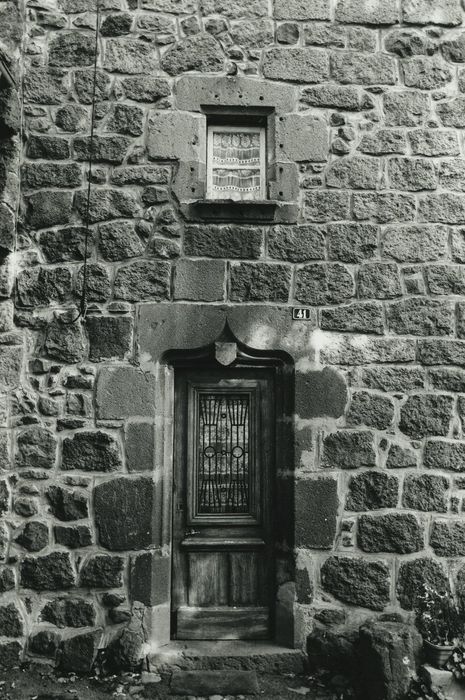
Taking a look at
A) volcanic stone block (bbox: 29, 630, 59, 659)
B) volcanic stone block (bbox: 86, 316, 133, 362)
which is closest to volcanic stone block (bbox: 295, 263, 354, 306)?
volcanic stone block (bbox: 86, 316, 133, 362)

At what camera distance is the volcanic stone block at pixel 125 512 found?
13.5ft

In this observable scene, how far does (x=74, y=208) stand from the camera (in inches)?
173

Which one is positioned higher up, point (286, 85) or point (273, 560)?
point (286, 85)

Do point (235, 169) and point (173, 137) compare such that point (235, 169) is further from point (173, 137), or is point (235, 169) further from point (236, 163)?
point (173, 137)

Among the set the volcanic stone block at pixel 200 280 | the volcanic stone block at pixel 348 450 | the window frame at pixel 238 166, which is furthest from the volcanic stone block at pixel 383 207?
the volcanic stone block at pixel 348 450

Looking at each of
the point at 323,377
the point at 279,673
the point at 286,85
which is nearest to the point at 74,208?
the point at 286,85

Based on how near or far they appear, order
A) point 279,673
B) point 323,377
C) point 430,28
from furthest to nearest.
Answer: point 430,28
point 323,377
point 279,673

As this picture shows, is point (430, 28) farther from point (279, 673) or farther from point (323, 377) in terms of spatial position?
point (279, 673)

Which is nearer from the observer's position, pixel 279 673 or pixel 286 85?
pixel 279 673

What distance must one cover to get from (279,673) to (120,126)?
4.04m

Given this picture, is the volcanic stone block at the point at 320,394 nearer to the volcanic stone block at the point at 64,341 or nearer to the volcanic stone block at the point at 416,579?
the volcanic stone block at the point at 416,579

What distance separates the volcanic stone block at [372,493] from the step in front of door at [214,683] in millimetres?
1299

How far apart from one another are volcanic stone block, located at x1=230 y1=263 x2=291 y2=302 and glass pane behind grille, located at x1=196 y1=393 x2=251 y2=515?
763mm

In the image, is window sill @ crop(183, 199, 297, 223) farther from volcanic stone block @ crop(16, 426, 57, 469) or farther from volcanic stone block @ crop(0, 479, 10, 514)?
volcanic stone block @ crop(0, 479, 10, 514)
